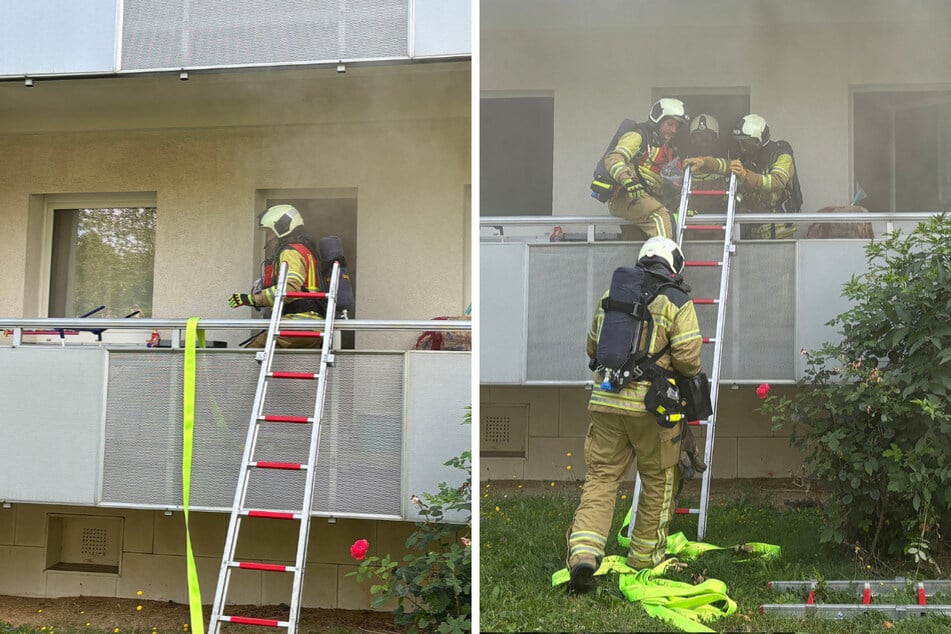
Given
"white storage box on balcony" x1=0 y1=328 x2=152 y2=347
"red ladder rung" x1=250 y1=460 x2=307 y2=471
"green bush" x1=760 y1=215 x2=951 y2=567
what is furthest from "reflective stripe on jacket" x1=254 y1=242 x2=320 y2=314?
"green bush" x1=760 y1=215 x2=951 y2=567

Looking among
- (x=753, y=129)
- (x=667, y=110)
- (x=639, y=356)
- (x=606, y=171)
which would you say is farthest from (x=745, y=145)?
(x=639, y=356)

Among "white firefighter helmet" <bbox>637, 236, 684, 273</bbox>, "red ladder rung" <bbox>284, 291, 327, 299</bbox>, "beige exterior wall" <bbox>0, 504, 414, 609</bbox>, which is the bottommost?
"beige exterior wall" <bbox>0, 504, 414, 609</bbox>

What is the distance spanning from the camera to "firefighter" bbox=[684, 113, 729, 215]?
3416 millimetres

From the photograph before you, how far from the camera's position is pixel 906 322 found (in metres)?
3.05

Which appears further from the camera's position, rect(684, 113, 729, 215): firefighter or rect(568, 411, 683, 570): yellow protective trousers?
rect(684, 113, 729, 215): firefighter

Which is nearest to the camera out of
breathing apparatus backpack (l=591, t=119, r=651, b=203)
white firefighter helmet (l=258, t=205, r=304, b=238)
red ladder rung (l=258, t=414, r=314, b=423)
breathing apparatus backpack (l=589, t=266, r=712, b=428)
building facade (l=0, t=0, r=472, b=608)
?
breathing apparatus backpack (l=589, t=266, r=712, b=428)

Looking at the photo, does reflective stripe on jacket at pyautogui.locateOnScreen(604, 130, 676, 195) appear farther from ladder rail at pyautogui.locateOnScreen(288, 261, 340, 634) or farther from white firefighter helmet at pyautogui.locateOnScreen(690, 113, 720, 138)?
ladder rail at pyautogui.locateOnScreen(288, 261, 340, 634)

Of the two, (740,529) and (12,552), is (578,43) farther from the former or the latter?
(12,552)

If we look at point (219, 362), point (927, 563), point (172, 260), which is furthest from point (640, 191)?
point (172, 260)

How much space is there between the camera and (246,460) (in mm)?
3549

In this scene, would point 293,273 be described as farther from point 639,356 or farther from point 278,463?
point 639,356

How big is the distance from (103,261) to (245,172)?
1043 mm

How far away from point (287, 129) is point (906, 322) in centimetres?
336

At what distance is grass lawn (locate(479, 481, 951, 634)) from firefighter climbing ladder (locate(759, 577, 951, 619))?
0.08 ft
